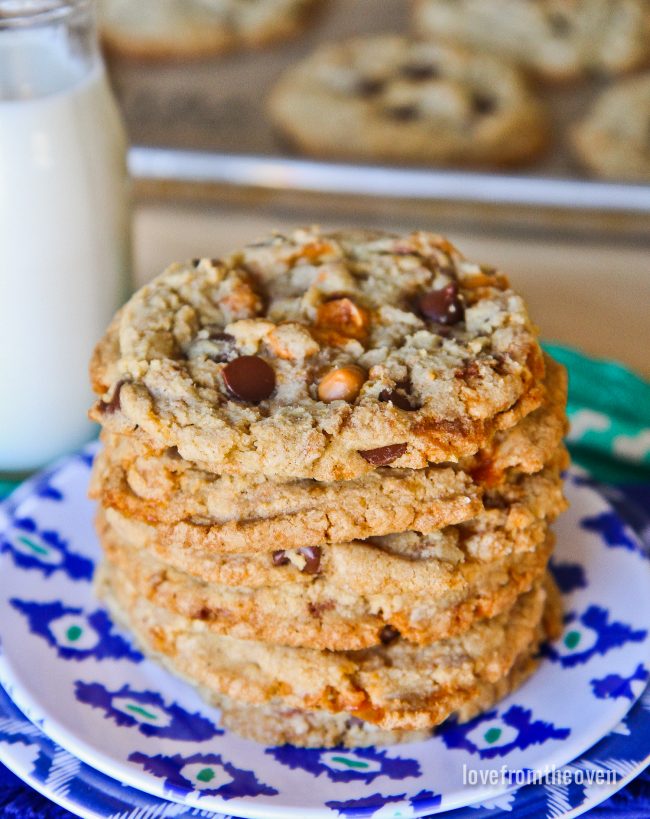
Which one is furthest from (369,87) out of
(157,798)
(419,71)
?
(157,798)

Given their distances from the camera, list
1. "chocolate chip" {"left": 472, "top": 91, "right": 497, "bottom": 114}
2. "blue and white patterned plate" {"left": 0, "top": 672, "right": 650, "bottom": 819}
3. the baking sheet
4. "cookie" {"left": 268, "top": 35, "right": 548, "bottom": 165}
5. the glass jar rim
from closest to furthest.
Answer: "blue and white patterned plate" {"left": 0, "top": 672, "right": 650, "bottom": 819} → the glass jar rim → the baking sheet → "cookie" {"left": 268, "top": 35, "right": 548, "bottom": 165} → "chocolate chip" {"left": 472, "top": 91, "right": 497, "bottom": 114}

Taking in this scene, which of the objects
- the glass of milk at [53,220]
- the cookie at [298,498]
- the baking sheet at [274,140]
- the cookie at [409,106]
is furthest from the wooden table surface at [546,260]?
the cookie at [298,498]

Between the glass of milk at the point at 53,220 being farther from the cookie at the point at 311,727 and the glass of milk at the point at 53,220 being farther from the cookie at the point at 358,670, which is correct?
the cookie at the point at 311,727

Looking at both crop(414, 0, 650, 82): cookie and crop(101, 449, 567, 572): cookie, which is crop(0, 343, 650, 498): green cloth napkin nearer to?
crop(101, 449, 567, 572): cookie

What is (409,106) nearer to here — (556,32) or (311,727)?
(556,32)

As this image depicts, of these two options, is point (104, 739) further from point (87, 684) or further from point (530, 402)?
point (530, 402)

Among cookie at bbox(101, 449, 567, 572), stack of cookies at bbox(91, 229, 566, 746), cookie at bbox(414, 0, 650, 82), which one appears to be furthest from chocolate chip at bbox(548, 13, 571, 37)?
cookie at bbox(101, 449, 567, 572)

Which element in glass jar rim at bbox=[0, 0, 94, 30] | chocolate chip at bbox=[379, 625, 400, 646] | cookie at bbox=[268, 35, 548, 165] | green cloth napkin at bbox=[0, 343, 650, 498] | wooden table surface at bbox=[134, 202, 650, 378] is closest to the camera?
chocolate chip at bbox=[379, 625, 400, 646]
